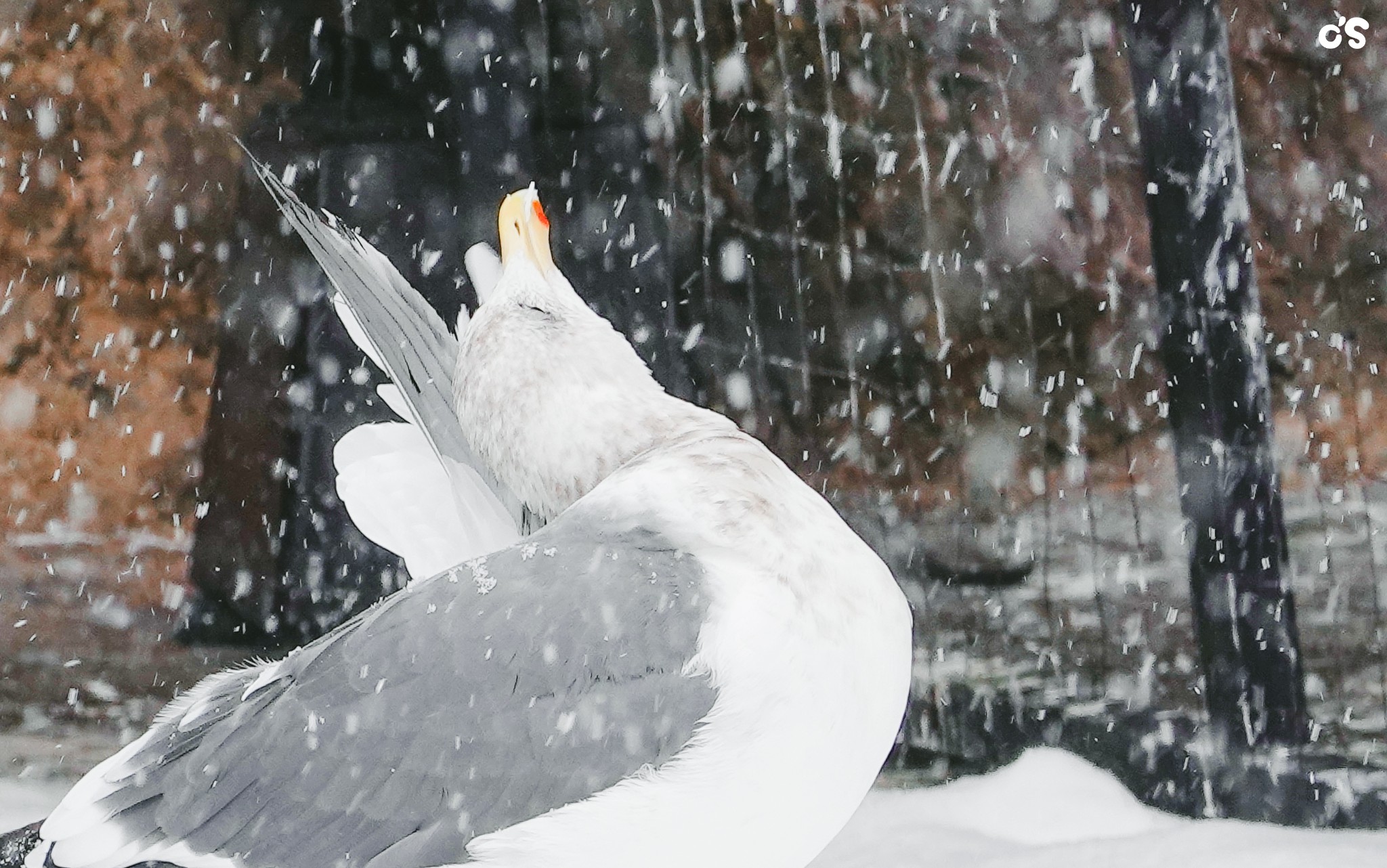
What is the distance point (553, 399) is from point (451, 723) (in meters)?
0.33

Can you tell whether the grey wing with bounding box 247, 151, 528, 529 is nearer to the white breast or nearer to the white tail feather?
the white tail feather

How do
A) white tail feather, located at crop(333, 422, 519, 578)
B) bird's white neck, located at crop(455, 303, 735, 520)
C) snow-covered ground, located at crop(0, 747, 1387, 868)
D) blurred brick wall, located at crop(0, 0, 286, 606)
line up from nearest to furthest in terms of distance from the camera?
bird's white neck, located at crop(455, 303, 735, 520), white tail feather, located at crop(333, 422, 519, 578), snow-covered ground, located at crop(0, 747, 1387, 868), blurred brick wall, located at crop(0, 0, 286, 606)

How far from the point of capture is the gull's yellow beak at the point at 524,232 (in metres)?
1.28

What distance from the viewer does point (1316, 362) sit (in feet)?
9.48

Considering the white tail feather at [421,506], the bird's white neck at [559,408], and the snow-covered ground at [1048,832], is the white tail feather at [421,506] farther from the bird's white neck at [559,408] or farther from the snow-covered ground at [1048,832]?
the snow-covered ground at [1048,832]

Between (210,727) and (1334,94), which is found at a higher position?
(1334,94)

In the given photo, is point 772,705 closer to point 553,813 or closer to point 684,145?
point 553,813

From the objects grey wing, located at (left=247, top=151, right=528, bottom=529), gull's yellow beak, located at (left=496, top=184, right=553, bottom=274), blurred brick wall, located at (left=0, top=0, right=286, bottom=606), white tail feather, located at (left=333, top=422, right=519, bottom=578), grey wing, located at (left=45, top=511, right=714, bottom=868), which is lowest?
grey wing, located at (left=45, top=511, right=714, bottom=868)

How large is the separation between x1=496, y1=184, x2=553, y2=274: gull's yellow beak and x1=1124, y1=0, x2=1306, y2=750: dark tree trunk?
808 millimetres

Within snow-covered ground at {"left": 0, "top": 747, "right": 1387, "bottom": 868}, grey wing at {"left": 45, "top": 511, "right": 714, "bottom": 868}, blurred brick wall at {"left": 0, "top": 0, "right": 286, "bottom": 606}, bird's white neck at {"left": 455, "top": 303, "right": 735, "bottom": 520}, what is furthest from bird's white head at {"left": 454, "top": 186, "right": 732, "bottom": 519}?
blurred brick wall at {"left": 0, "top": 0, "right": 286, "bottom": 606}

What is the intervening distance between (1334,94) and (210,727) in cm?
267

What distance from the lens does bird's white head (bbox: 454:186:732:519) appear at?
3.77 ft

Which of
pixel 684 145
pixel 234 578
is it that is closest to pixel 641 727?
pixel 684 145

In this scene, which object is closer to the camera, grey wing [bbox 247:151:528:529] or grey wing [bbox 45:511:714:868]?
grey wing [bbox 45:511:714:868]
